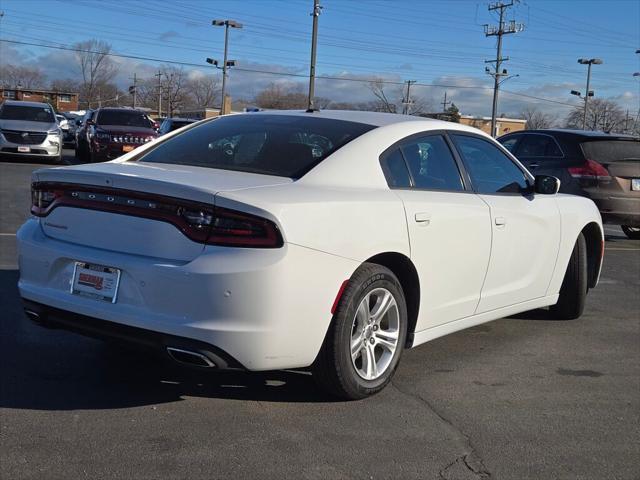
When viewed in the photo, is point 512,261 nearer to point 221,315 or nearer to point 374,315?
point 374,315

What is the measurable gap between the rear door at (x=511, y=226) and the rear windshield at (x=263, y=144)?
1.03 m

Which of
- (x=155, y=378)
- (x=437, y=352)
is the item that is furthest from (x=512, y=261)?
(x=155, y=378)

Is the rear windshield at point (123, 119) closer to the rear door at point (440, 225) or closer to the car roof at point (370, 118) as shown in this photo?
the car roof at point (370, 118)

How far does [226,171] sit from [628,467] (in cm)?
256

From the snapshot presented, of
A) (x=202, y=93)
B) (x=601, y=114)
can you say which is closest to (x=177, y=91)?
(x=202, y=93)

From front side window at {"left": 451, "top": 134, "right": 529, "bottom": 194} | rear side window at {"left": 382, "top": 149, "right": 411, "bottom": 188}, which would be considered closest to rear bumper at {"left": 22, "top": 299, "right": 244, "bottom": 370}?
rear side window at {"left": 382, "top": 149, "right": 411, "bottom": 188}

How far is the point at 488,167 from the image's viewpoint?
526 cm

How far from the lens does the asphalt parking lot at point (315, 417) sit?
128 inches

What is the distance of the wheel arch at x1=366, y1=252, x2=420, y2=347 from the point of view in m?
4.18

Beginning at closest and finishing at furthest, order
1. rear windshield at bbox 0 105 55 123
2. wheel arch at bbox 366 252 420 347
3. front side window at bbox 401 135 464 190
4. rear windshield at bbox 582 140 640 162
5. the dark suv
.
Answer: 1. wheel arch at bbox 366 252 420 347
2. front side window at bbox 401 135 464 190
3. rear windshield at bbox 582 140 640 162
4. the dark suv
5. rear windshield at bbox 0 105 55 123

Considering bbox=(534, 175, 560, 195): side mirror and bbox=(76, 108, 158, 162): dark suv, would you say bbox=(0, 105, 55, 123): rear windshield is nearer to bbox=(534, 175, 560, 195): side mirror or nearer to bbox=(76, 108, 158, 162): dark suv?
bbox=(76, 108, 158, 162): dark suv

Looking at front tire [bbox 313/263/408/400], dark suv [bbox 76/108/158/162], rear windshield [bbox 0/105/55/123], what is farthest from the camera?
rear windshield [bbox 0/105/55/123]

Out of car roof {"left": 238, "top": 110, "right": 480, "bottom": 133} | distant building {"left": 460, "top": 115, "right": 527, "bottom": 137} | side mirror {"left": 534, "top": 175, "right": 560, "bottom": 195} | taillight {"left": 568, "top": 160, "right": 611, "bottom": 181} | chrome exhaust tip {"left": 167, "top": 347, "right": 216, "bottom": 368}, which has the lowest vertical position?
chrome exhaust tip {"left": 167, "top": 347, "right": 216, "bottom": 368}

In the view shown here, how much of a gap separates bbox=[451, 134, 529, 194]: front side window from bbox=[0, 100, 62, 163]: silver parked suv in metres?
16.8
